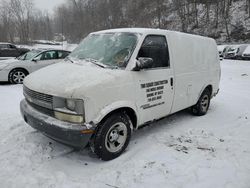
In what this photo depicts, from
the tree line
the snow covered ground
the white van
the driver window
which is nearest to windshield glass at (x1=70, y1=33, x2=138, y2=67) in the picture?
the white van

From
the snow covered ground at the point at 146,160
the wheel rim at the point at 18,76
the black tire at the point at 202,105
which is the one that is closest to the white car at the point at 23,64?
the wheel rim at the point at 18,76

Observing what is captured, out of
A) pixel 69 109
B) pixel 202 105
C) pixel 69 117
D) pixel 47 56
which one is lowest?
pixel 202 105

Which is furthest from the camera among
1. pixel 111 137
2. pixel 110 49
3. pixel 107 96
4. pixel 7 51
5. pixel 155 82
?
pixel 7 51

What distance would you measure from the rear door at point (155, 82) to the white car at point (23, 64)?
22.1ft

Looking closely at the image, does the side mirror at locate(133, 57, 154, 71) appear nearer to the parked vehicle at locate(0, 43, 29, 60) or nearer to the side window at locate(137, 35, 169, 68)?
the side window at locate(137, 35, 169, 68)

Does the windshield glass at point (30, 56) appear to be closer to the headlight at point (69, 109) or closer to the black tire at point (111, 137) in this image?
the headlight at point (69, 109)

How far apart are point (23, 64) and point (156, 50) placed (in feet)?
22.4

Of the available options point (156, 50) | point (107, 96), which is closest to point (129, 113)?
point (107, 96)

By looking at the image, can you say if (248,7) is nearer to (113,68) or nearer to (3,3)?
(113,68)

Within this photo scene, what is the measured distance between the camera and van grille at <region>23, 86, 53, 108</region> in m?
3.18

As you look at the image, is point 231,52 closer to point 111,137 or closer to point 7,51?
point 7,51

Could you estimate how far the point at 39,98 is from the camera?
3348 millimetres

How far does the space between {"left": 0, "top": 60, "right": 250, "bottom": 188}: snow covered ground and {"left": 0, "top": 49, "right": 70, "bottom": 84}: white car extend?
435 centimetres

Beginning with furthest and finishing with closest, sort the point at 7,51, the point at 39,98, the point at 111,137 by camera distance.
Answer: the point at 7,51
the point at 111,137
the point at 39,98
